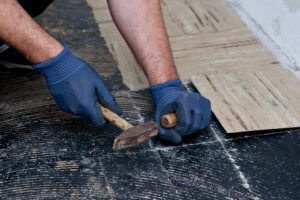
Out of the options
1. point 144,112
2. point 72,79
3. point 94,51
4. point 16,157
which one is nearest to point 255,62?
point 144,112

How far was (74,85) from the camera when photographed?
4.64 feet

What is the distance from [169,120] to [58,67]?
1.60 ft

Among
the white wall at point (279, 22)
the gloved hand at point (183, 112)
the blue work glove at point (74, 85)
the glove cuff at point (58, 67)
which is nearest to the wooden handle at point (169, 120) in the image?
the gloved hand at point (183, 112)

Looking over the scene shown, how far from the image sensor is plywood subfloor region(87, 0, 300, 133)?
1.69 metres

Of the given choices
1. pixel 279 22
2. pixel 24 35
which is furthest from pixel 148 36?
pixel 279 22

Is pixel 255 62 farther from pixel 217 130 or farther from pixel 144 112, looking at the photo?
pixel 144 112

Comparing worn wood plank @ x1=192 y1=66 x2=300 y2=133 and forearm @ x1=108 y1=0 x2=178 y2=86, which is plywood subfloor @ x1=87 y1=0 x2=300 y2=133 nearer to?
worn wood plank @ x1=192 y1=66 x2=300 y2=133

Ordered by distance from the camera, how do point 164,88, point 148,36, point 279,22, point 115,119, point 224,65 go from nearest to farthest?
point 115,119 → point 164,88 → point 148,36 → point 224,65 → point 279,22

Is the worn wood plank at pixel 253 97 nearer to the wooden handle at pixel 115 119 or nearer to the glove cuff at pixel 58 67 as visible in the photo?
the wooden handle at pixel 115 119

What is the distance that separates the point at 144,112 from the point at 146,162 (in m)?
0.32

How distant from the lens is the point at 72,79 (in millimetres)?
1418

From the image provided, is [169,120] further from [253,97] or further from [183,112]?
[253,97]

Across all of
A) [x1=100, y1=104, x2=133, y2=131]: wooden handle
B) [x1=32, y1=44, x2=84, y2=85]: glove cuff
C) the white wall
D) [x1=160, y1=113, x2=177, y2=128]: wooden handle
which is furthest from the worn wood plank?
[x1=32, y1=44, x2=84, y2=85]: glove cuff

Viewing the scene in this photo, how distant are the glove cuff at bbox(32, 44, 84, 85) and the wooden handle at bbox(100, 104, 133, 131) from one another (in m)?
0.19
